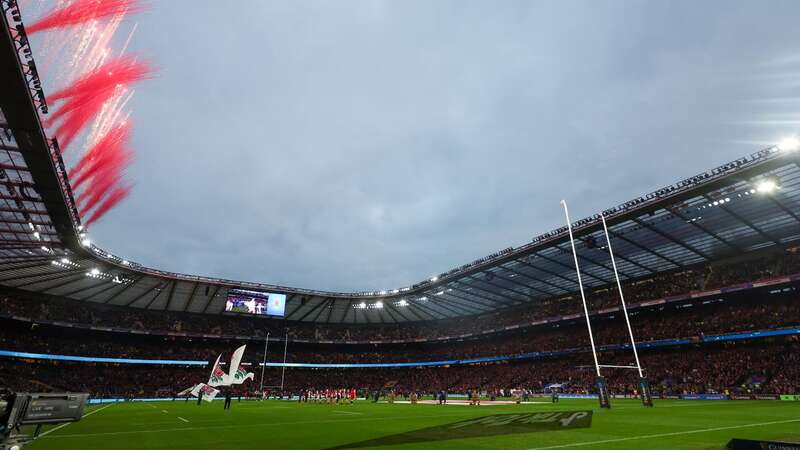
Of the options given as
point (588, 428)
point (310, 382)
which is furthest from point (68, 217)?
point (310, 382)

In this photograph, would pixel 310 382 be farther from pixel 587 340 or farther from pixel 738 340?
pixel 738 340

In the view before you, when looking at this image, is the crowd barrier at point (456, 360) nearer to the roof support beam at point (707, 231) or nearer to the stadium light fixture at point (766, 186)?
the roof support beam at point (707, 231)

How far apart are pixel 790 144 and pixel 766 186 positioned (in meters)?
4.22

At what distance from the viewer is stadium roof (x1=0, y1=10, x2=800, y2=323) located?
19484 millimetres

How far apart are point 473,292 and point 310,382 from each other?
33.9 metres

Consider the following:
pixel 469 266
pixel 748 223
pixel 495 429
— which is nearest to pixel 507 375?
pixel 469 266

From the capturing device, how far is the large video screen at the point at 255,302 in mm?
59594

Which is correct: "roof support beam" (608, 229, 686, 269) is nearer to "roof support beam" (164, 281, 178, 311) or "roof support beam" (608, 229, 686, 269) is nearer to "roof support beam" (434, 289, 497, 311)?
"roof support beam" (434, 289, 497, 311)

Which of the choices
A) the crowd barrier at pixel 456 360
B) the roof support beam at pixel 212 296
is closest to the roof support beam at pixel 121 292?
the crowd barrier at pixel 456 360

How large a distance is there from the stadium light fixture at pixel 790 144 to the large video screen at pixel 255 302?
60299mm

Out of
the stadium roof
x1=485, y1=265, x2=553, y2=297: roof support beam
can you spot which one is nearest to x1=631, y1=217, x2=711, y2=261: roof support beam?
the stadium roof

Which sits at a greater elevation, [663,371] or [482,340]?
[482,340]

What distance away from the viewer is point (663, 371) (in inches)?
1650

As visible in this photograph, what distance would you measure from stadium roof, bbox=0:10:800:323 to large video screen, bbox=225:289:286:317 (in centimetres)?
151
